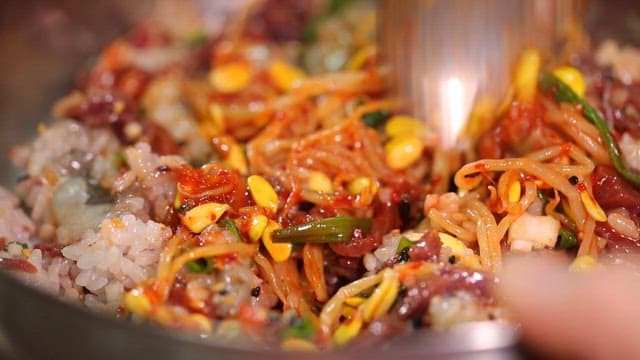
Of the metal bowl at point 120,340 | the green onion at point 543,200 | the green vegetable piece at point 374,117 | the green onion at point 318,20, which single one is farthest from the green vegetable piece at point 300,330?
the green onion at point 318,20

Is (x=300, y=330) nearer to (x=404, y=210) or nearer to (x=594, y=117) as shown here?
(x=404, y=210)

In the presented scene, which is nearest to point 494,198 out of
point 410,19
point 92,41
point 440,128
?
point 440,128

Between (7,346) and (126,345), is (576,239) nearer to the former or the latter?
(126,345)

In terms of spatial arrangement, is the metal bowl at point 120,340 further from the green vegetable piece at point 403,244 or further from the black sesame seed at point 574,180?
the black sesame seed at point 574,180

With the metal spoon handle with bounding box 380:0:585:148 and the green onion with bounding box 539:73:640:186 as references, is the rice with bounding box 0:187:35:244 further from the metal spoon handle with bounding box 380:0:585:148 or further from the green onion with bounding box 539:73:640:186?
the green onion with bounding box 539:73:640:186

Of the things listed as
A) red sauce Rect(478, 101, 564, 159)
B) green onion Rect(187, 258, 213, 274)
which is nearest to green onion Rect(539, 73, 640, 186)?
red sauce Rect(478, 101, 564, 159)

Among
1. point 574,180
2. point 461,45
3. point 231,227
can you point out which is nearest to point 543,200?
point 574,180
